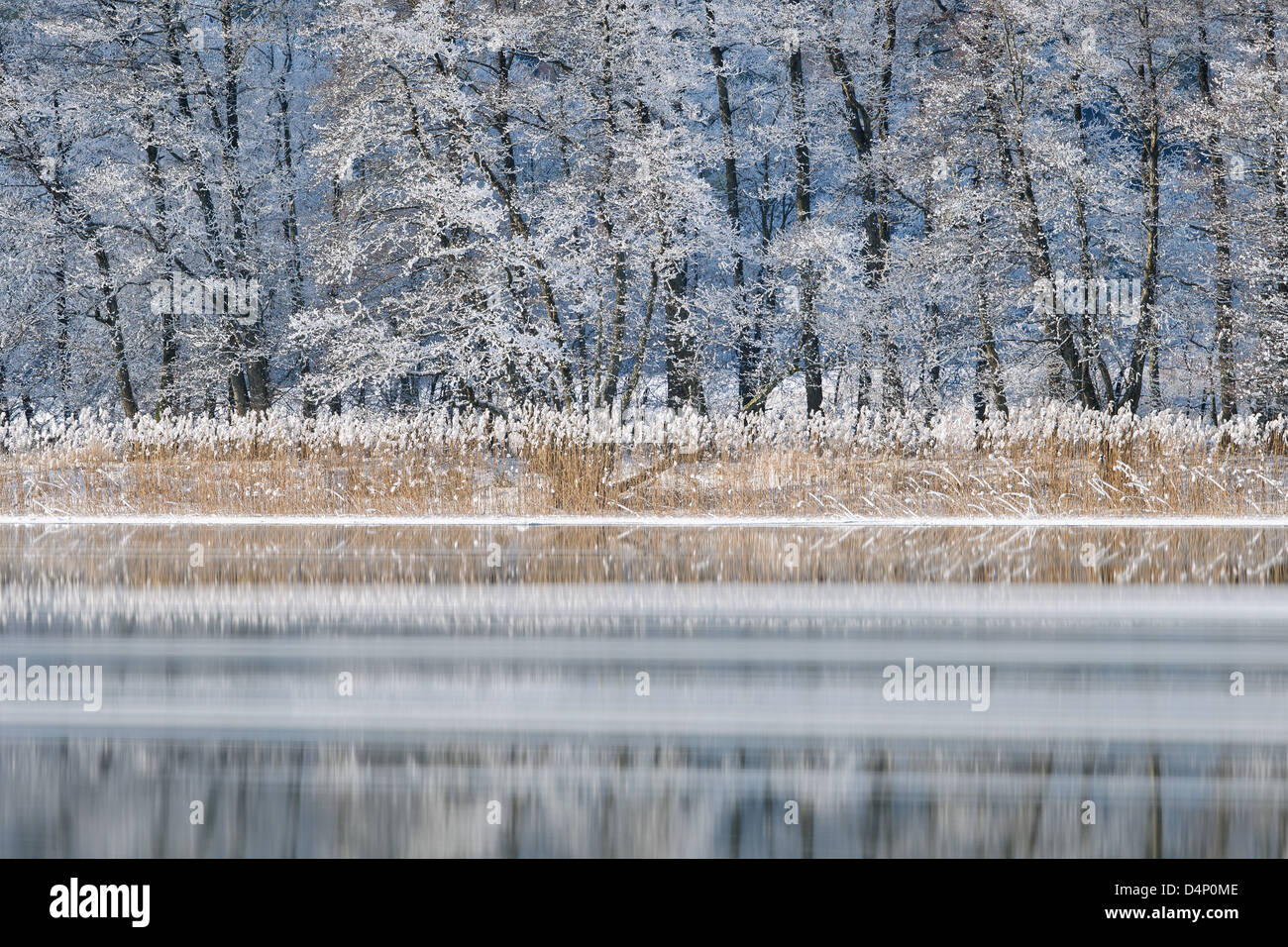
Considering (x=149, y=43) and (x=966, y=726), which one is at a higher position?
(x=149, y=43)

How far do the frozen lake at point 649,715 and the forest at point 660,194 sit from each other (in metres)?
9.83

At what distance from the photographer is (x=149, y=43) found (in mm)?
22125

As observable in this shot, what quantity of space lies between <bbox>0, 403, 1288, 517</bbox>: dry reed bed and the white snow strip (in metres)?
0.27

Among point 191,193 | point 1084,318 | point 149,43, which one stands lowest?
point 1084,318

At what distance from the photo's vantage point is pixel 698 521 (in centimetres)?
1443

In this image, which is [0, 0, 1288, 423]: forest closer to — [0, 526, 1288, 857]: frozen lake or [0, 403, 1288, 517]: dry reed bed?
[0, 403, 1288, 517]: dry reed bed

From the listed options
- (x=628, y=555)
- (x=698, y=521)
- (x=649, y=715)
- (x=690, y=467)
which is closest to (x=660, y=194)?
(x=690, y=467)

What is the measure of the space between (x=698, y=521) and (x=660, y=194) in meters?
5.82

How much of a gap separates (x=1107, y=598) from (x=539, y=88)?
1356 cm

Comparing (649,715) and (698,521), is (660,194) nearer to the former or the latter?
(698,521)

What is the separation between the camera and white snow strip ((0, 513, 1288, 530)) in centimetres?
1394

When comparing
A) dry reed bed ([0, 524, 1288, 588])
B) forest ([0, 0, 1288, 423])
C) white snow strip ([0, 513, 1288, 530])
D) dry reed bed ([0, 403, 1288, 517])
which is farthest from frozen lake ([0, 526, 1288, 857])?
forest ([0, 0, 1288, 423])
